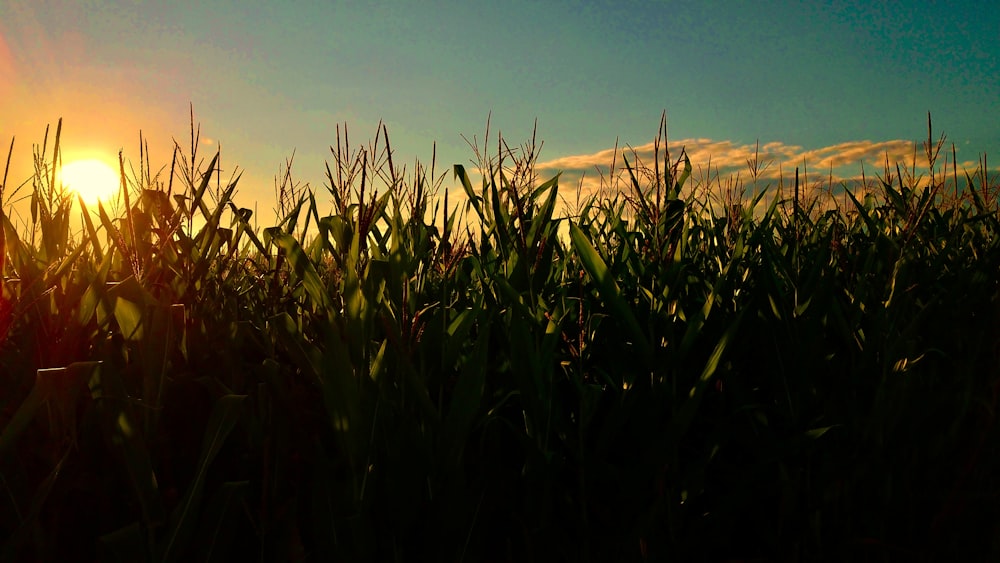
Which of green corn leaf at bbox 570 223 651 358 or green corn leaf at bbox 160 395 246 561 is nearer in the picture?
green corn leaf at bbox 160 395 246 561

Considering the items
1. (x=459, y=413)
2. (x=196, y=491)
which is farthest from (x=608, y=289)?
(x=196, y=491)

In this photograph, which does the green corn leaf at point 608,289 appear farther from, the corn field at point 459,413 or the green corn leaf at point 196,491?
the green corn leaf at point 196,491

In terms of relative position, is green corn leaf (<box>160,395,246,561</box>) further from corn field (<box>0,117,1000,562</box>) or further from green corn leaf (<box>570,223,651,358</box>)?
green corn leaf (<box>570,223,651,358</box>)

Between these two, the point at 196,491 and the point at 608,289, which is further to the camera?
the point at 608,289

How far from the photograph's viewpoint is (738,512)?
1606 mm

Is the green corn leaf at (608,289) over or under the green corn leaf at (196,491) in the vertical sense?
over

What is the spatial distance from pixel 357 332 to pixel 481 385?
289mm

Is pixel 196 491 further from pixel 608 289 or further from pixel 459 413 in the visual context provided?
pixel 608 289

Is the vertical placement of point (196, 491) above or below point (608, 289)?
below

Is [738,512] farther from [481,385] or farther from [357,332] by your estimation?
[357,332]

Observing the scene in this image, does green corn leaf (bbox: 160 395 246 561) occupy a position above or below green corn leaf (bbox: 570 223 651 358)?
below

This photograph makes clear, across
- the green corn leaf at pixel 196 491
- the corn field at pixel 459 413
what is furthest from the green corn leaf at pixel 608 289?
the green corn leaf at pixel 196 491

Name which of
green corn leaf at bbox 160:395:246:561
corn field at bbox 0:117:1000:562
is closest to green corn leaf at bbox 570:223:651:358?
corn field at bbox 0:117:1000:562

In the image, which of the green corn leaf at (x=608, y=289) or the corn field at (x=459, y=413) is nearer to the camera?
the corn field at (x=459, y=413)
